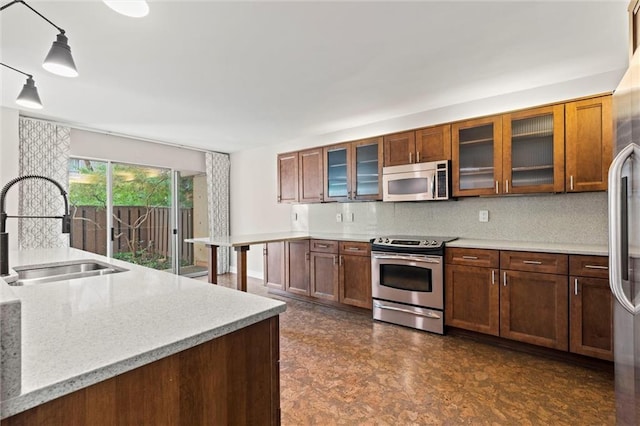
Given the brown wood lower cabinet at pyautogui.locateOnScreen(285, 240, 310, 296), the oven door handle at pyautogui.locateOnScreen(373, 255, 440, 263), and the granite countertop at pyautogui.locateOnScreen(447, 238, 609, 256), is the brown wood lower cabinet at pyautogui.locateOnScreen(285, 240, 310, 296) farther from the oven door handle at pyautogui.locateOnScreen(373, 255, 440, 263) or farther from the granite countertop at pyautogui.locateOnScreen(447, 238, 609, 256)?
the granite countertop at pyautogui.locateOnScreen(447, 238, 609, 256)

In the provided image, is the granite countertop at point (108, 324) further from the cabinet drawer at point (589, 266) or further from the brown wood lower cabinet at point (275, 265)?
the brown wood lower cabinet at point (275, 265)

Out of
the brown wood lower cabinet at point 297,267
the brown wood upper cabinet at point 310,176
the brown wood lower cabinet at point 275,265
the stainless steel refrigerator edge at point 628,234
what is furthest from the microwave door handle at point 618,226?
the brown wood lower cabinet at point 275,265

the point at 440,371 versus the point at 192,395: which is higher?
the point at 192,395

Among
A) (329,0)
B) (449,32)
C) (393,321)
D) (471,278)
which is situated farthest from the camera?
(393,321)

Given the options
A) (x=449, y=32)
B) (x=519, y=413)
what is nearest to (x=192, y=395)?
(x=519, y=413)

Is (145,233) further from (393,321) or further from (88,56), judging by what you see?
(393,321)

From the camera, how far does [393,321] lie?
10.6 feet

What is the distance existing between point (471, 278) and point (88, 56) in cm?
367

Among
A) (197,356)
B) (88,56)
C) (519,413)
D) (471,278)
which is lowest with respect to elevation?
(519,413)

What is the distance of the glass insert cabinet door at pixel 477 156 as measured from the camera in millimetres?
2949

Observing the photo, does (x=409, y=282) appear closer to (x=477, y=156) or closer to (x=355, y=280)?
(x=355, y=280)

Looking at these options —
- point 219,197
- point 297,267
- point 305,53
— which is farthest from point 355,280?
point 219,197

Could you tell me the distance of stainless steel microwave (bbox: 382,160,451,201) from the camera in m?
3.21

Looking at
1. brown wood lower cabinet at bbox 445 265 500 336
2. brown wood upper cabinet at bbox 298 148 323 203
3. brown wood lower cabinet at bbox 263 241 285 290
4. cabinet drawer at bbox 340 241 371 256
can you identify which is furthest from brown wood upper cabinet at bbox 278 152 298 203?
brown wood lower cabinet at bbox 445 265 500 336
